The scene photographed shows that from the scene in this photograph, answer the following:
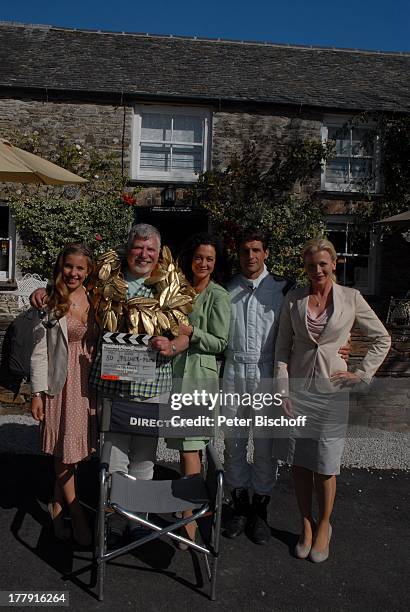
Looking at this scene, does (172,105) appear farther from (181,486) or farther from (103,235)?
(181,486)

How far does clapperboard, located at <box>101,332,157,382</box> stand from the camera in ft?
10.2

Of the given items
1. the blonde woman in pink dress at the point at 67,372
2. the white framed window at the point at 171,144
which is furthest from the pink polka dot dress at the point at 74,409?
the white framed window at the point at 171,144

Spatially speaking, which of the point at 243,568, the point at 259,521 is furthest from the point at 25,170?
the point at 243,568

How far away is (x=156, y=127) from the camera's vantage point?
11.7 m

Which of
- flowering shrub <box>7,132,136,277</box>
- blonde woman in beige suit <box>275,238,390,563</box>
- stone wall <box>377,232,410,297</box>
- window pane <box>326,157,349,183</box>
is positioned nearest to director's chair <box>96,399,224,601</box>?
blonde woman in beige suit <box>275,238,390,563</box>

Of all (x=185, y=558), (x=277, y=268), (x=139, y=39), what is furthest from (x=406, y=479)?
(x=139, y=39)

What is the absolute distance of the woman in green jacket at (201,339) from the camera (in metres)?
3.35

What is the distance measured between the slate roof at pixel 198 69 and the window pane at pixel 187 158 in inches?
41.4

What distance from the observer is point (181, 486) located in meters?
3.19

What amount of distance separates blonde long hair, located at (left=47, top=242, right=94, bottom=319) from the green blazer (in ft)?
2.37

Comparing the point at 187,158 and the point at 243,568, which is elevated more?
the point at 187,158

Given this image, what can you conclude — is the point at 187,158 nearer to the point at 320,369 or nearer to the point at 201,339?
the point at 201,339

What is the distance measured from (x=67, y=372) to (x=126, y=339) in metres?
0.48

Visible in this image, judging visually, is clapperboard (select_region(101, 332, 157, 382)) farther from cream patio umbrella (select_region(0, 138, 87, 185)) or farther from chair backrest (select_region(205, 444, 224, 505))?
cream patio umbrella (select_region(0, 138, 87, 185))
